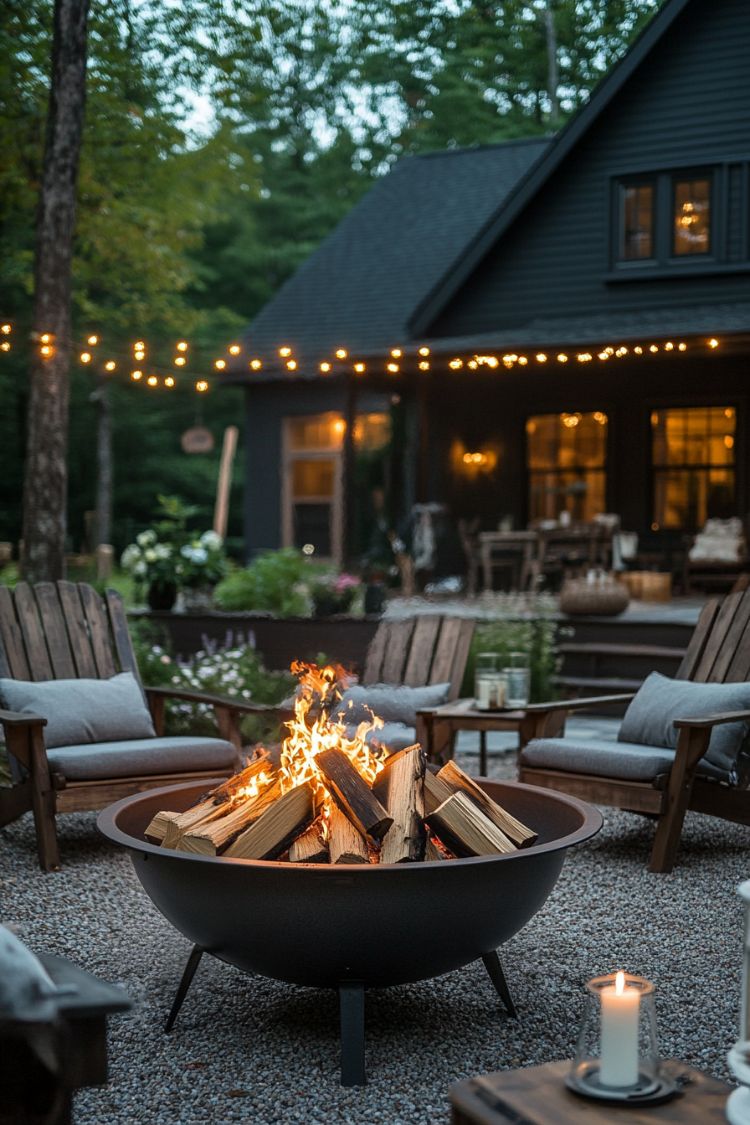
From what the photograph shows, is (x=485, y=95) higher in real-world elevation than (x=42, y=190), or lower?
higher

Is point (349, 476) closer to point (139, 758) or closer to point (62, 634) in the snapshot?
point (62, 634)

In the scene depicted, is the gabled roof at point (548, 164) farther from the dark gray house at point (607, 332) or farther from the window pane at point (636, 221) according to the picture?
the window pane at point (636, 221)

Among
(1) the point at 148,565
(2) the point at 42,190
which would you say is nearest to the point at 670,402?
(1) the point at 148,565

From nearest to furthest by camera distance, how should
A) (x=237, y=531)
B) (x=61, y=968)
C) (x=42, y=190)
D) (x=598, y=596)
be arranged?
(x=61, y=968)
(x=42, y=190)
(x=598, y=596)
(x=237, y=531)

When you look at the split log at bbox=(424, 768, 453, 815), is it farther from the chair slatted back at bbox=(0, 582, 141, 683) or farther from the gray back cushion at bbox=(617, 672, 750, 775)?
the chair slatted back at bbox=(0, 582, 141, 683)

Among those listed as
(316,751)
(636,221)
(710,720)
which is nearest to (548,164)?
(636,221)

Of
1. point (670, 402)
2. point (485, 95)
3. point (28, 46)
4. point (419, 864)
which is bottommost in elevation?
point (419, 864)

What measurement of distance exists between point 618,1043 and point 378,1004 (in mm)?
1560

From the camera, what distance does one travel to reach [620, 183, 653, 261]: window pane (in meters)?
12.6

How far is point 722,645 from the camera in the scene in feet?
18.4

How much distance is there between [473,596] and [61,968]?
32.9 ft

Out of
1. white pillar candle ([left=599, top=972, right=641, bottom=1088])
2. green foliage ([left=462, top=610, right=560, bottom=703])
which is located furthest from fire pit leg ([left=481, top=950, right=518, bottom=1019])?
green foliage ([left=462, top=610, right=560, bottom=703])

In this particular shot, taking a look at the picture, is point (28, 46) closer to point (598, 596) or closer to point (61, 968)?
point (598, 596)

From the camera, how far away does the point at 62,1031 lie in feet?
6.45
